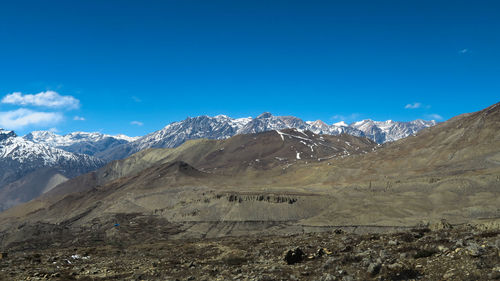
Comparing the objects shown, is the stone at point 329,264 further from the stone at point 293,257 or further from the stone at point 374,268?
the stone at point 293,257

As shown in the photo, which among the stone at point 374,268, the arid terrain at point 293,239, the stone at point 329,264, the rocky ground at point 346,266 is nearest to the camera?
the rocky ground at point 346,266

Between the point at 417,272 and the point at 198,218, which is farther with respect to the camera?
the point at 198,218

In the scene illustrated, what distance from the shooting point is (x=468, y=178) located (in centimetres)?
16650

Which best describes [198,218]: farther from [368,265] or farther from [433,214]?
[368,265]

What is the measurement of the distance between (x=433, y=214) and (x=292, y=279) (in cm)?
13439

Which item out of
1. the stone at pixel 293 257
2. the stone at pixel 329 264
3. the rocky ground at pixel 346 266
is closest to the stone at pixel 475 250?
the rocky ground at pixel 346 266

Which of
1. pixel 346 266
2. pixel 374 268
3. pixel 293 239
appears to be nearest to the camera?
pixel 374 268

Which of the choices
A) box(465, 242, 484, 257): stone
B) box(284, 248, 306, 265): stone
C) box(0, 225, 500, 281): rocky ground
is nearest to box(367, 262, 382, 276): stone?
box(0, 225, 500, 281): rocky ground

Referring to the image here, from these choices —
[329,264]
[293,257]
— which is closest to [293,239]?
[293,257]

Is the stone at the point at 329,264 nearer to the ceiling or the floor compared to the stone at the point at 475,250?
nearer to the floor

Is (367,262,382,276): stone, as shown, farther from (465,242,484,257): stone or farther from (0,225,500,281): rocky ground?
(465,242,484,257): stone

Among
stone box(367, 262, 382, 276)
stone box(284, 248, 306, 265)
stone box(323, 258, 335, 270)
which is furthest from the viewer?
stone box(284, 248, 306, 265)

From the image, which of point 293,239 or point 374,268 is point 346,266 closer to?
point 374,268

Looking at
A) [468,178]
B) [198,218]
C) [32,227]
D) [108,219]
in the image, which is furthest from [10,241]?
[468,178]
